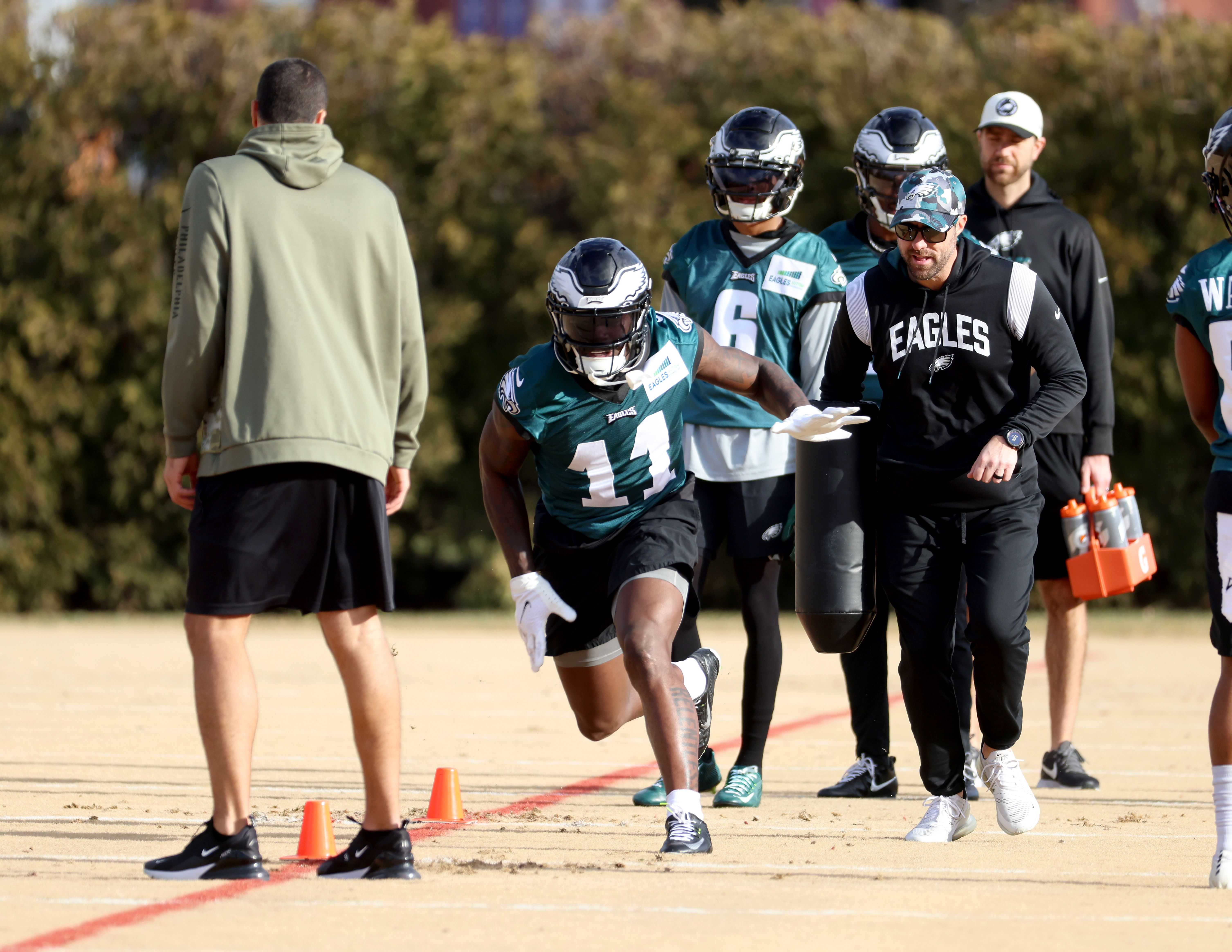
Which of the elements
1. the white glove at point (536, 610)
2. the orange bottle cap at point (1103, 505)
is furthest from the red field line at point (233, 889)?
the orange bottle cap at point (1103, 505)

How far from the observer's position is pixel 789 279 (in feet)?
22.1

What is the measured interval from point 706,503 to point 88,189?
36.7ft

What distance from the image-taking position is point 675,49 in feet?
55.9

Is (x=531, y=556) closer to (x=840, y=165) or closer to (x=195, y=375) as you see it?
(x=195, y=375)

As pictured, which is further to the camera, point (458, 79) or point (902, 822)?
point (458, 79)

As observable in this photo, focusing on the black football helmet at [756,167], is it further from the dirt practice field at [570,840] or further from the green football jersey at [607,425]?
the dirt practice field at [570,840]

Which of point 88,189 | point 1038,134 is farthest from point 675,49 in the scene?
point 1038,134

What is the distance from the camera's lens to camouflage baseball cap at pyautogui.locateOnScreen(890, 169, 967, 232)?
549 centimetres

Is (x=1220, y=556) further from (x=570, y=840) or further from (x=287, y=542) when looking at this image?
(x=287, y=542)

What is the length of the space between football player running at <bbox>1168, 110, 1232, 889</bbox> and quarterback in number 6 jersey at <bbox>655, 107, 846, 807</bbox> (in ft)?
6.05

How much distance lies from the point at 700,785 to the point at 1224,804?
2.41m

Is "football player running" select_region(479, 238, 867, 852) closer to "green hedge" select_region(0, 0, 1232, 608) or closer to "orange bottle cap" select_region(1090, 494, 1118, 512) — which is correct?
"orange bottle cap" select_region(1090, 494, 1118, 512)

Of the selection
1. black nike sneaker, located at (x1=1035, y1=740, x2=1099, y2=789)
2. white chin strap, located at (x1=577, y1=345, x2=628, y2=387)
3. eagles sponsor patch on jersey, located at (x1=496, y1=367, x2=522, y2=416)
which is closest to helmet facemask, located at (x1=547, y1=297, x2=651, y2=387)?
white chin strap, located at (x1=577, y1=345, x2=628, y2=387)

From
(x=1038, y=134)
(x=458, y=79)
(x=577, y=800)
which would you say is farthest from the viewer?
(x=458, y=79)
